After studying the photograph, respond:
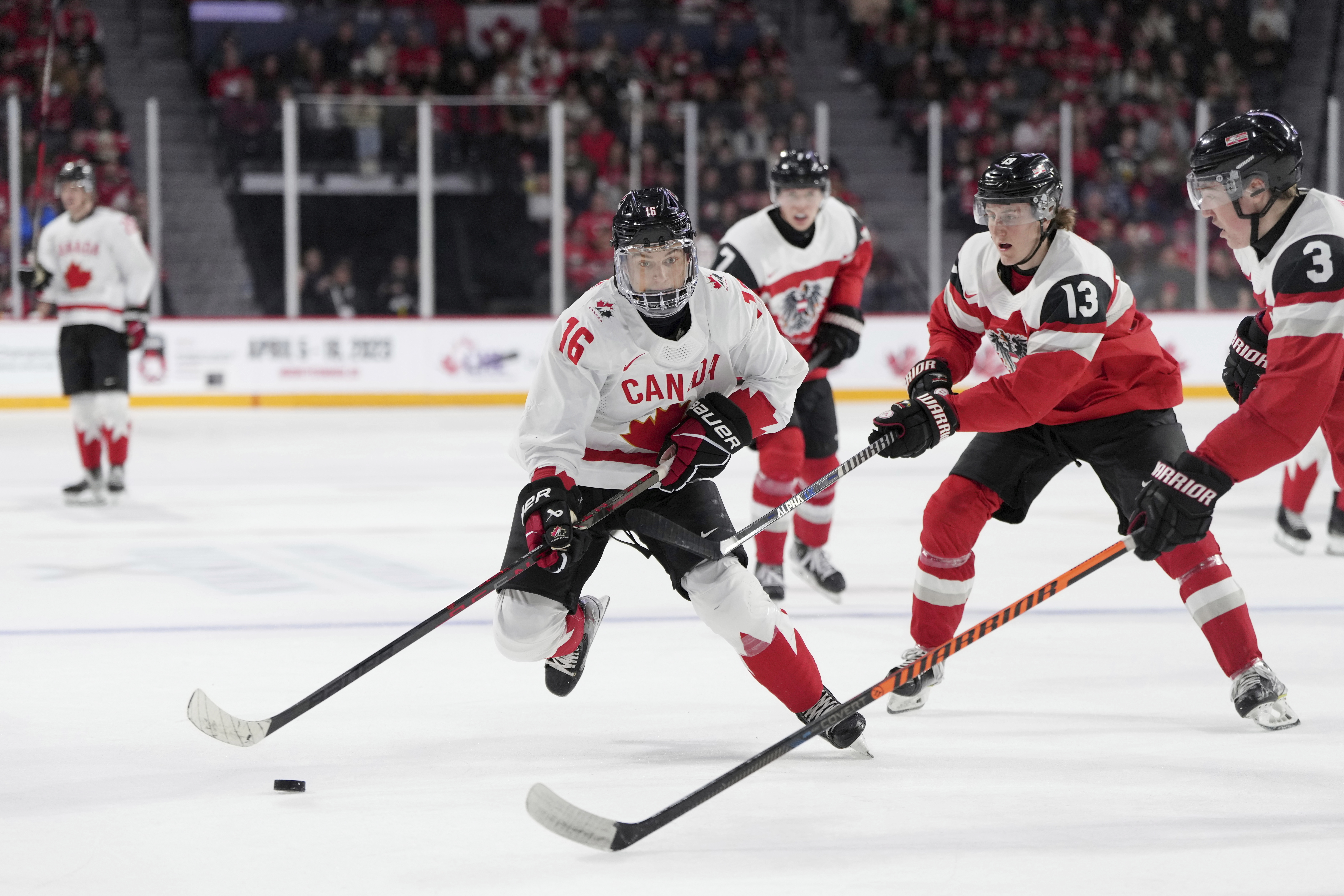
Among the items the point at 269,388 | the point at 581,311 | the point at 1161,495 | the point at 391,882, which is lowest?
the point at 269,388

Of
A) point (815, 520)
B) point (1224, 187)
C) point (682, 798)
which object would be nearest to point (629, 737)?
point (682, 798)

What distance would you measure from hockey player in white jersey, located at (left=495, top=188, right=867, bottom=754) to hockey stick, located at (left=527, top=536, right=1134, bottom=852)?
253 mm

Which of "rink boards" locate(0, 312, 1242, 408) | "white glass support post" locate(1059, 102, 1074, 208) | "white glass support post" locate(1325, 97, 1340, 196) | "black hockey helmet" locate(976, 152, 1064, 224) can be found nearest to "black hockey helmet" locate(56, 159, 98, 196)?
"rink boards" locate(0, 312, 1242, 408)

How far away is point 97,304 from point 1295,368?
541 cm

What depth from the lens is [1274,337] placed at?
8.81 feet

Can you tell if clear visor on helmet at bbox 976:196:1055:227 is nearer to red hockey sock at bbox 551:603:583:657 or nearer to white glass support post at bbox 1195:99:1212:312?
red hockey sock at bbox 551:603:583:657

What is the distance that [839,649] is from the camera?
3.85 metres

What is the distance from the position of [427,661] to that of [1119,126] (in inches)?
351

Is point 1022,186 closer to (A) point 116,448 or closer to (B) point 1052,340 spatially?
(B) point 1052,340

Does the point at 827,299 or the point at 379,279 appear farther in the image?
the point at 379,279

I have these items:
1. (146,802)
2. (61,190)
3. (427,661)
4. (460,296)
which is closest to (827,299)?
(427,661)

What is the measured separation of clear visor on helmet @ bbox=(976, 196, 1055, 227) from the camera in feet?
9.98

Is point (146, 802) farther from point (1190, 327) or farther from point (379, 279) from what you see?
point (1190, 327)

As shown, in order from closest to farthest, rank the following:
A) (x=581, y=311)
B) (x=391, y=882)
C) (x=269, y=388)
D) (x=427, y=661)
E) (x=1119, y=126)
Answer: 1. (x=391, y=882)
2. (x=581, y=311)
3. (x=427, y=661)
4. (x=269, y=388)
5. (x=1119, y=126)
